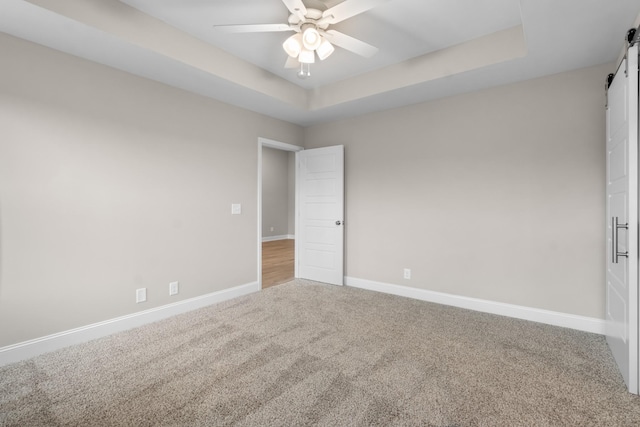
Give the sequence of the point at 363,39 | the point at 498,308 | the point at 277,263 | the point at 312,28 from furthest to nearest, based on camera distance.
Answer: the point at 277,263
the point at 498,308
the point at 363,39
the point at 312,28

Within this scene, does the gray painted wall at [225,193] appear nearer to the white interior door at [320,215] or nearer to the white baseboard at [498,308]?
the white baseboard at [498,308]

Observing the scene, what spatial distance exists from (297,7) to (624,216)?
2.68 meters

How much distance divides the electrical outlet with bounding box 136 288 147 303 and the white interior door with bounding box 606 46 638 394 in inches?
155

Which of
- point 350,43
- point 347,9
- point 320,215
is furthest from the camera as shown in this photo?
point 320,215

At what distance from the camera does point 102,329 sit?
2.74m

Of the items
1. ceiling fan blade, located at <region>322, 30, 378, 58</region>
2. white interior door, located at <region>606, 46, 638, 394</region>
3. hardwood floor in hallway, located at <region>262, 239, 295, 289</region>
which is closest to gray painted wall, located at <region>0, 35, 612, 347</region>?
white interior door, located at <region>606, 46, 638, 394</region>

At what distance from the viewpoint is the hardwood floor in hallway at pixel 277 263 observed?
15.8 feet

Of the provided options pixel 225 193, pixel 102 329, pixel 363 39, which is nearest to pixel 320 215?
pixel 225 193

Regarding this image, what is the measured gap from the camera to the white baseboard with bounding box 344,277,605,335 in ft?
9.32

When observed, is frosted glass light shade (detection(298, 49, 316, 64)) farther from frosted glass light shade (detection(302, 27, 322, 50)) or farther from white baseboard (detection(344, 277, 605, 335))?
white baseboard (detection(344, 277, 605, 335))

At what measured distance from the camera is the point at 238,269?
3.97m

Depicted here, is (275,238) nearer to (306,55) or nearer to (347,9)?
(306,55)

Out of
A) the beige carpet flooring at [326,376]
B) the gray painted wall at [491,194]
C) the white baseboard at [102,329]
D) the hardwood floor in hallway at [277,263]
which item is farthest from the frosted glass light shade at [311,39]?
the hardwood floor in hallway at [277,263]

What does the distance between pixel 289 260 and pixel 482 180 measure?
4.04 metres
